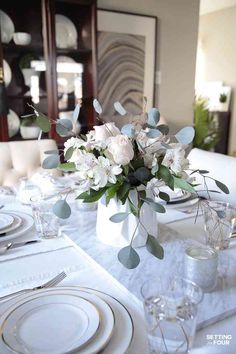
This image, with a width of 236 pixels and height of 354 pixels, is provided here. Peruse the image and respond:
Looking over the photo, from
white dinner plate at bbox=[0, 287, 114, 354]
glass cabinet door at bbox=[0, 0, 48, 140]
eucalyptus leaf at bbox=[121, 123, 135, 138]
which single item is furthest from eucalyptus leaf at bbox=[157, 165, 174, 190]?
glass cabinet door at bbox=[0, 0, 48, 140]

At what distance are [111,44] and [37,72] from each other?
0.84 meters

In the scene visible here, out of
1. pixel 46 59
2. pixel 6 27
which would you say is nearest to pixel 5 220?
pixel 46 59

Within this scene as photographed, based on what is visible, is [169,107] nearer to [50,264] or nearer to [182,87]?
[182,87]

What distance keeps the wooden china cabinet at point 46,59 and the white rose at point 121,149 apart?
1630 millimetres

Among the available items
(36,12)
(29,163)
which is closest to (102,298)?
(29,163)

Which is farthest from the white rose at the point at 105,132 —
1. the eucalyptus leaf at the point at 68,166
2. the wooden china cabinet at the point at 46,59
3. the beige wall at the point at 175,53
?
the beige wall at the point at 175,53

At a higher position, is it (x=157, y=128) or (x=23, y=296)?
(x=157, y=128)

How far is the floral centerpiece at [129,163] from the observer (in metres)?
0.80

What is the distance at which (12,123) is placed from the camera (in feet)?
7.99

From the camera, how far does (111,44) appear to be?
9.68 feet

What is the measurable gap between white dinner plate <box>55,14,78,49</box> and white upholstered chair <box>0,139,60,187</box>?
1021 millimetres

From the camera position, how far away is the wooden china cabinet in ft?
7.60

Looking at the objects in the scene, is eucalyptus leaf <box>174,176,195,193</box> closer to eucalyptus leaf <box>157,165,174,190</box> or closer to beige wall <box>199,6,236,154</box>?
eucalyptus leaf <box>157,165,174,190</box>

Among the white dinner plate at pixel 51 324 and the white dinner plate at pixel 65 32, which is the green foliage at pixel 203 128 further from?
the white dinner plate at pixel 51 324
